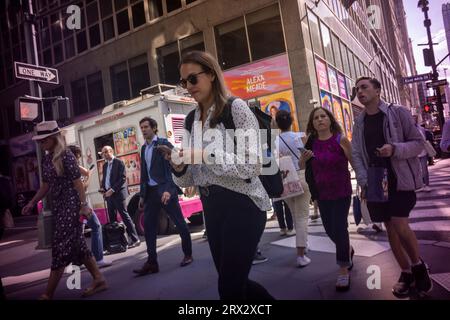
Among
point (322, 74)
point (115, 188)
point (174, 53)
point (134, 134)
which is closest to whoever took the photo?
point (115, 188)

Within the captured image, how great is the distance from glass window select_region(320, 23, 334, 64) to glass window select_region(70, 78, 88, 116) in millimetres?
11370

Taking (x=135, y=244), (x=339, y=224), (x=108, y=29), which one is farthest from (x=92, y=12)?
(x=339, y=224)

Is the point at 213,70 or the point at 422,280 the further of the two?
the point at 422,280

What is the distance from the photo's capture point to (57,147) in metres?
3.39

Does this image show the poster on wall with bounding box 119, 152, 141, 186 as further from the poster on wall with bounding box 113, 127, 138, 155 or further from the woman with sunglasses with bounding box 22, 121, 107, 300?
the woman with sunglasses with bounding box 22, 121, 107, 300

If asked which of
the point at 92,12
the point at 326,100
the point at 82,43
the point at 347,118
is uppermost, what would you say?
the point at 82,43

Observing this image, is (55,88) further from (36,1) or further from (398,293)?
(398,293)

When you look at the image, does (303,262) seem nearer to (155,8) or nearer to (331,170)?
(331,170)

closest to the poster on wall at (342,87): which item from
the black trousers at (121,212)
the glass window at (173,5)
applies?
the glass window at (173,5)

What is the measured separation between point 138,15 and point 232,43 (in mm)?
3879

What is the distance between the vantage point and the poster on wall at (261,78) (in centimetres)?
1261

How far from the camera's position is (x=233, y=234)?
162 centimetres

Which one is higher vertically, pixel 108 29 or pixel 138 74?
pixel 108 29

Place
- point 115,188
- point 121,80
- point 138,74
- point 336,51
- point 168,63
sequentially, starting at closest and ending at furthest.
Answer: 1. point 115,188
2. point 168,63
3. point 138,74
4. point 336,51
5. point 121,80
